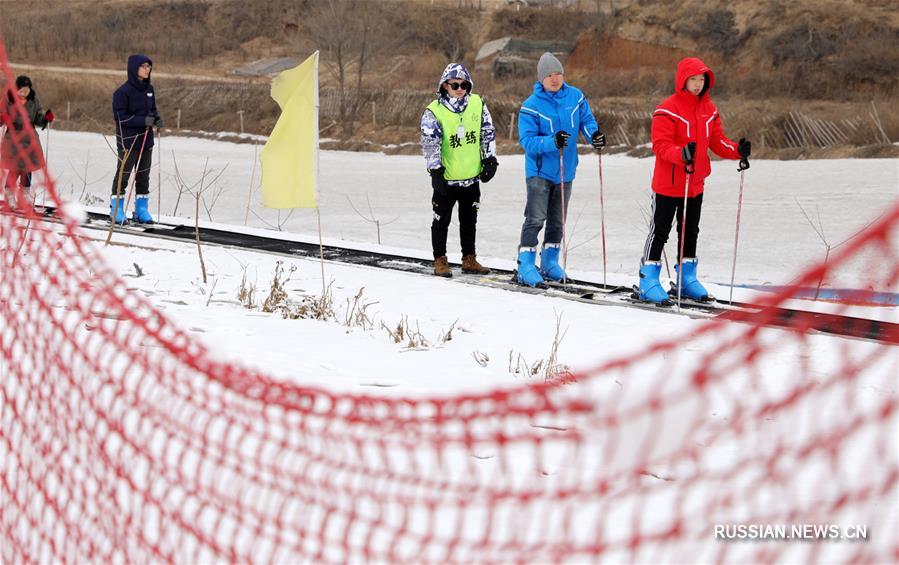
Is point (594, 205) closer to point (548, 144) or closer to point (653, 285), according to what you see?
point (548, 144)

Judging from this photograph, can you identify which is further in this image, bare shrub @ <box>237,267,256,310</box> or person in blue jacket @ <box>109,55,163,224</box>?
person in blue jacket @ <box>109,55,163,224</box>

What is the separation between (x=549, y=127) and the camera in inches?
306

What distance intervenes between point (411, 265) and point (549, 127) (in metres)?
1.92

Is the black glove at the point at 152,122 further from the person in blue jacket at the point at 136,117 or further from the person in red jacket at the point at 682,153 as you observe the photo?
the person in red jacket at the point at 682,153

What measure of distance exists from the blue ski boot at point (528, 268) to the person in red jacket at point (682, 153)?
892 millimetres

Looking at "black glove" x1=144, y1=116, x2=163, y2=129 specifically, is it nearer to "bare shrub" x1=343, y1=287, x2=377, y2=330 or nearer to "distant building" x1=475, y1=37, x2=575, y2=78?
"bare shrub" x1=343, y1=287, x2=377, y2=330

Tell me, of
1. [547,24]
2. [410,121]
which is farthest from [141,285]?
[547,24]

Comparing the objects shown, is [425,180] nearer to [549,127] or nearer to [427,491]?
[549,127]

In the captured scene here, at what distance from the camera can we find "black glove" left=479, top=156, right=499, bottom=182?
806 centimetres

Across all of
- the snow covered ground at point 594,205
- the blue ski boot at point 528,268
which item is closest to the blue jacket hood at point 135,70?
the snow covered ground at point 594,205

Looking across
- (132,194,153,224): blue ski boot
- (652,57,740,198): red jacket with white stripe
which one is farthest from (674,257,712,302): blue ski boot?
(132,194,153,224): blue ski boot

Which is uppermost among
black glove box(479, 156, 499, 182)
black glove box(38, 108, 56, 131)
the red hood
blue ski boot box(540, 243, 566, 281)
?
the red hood

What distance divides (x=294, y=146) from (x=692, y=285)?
115 inches

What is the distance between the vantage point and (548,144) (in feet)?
25.1
